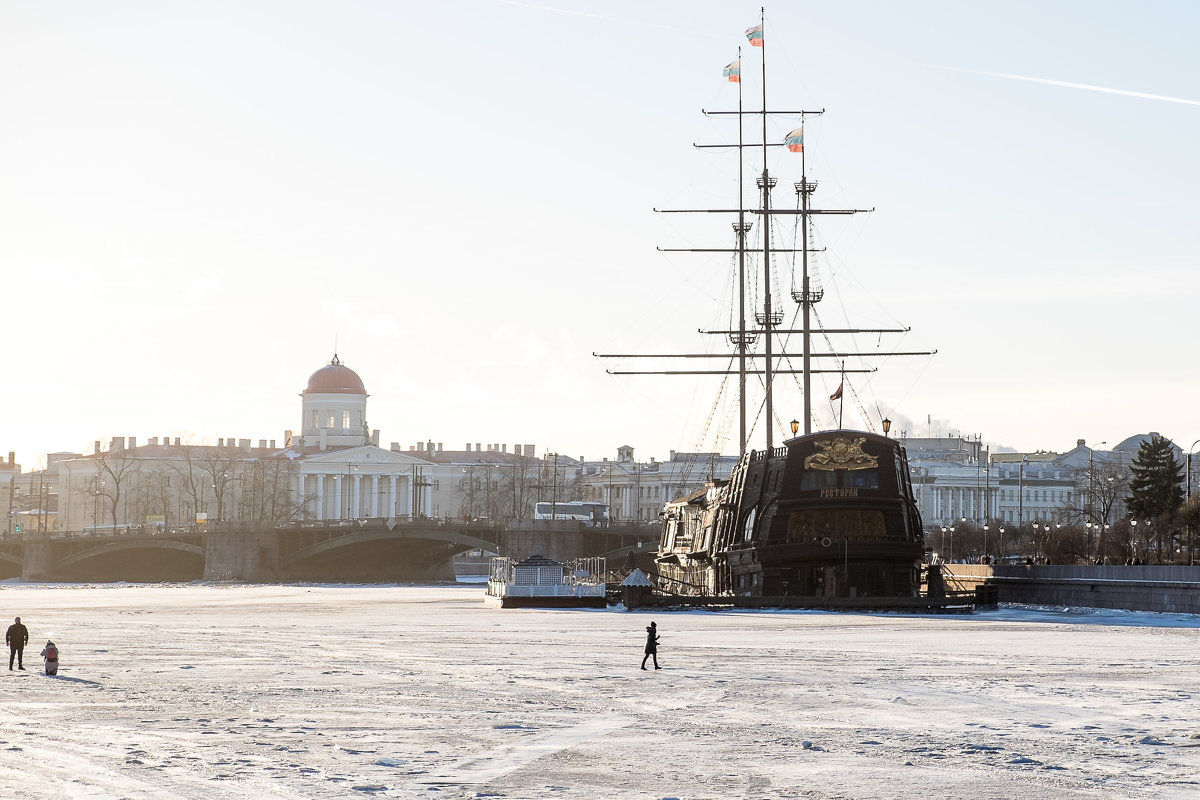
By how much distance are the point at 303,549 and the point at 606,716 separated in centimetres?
9790

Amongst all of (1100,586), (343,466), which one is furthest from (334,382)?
(1100,586)

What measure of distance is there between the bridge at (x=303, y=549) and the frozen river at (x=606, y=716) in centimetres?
6568

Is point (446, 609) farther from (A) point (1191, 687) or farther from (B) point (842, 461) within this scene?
(A) point (1191, 687)

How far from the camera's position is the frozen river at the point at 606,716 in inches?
776

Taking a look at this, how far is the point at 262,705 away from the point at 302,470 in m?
167

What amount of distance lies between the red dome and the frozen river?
149185mm

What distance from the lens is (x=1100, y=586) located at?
65.5m

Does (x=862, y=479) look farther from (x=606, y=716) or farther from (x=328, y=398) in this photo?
(x=328, y=398)

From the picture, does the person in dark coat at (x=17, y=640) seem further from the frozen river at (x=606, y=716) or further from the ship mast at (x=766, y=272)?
the ship mast at (x=766, y=272)

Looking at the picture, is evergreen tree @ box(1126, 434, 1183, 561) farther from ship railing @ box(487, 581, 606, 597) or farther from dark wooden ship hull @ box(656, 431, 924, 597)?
ship railing @ box(487, 581, 606, 597)

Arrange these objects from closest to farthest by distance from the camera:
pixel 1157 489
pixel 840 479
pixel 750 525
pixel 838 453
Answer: pixel 838 453 < pixel 840 479 < pixel 750 525 < pixel 1157 489

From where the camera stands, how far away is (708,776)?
66.1ft

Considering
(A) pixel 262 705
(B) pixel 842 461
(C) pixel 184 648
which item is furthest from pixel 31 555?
(A) pixel 262 705

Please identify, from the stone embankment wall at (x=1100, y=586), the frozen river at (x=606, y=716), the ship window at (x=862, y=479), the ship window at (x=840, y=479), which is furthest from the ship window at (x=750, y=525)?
the frozen river at (x=606, y=716)
